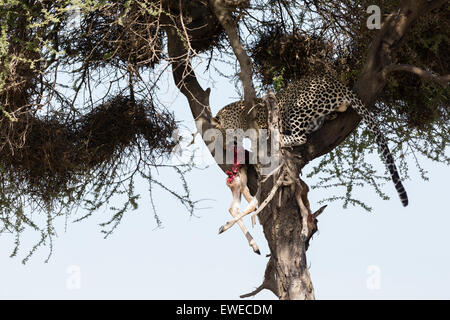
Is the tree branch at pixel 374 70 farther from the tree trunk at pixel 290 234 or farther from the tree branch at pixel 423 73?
the tree trunk at pixel 290 234

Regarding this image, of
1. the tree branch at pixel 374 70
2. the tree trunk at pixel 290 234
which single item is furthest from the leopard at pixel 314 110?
the tree trunk at pixel 290 234

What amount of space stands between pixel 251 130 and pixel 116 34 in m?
1.76

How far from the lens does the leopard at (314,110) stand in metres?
6.82

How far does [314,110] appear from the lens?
690 centimetres

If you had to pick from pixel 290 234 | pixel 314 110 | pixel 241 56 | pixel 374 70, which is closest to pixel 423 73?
pixel 374 70

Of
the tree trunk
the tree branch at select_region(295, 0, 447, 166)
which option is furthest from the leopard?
the tree trunk

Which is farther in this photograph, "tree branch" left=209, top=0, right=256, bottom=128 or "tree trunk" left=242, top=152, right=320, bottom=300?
"tree trunk" left=242, top=152, right=320, bottom=300

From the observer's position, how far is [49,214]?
24.6ft

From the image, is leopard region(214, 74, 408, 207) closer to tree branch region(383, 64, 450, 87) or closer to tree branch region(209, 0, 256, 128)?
tree branch region(209, 0, 256, 128)

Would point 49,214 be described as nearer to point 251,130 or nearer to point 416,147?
point 251,130

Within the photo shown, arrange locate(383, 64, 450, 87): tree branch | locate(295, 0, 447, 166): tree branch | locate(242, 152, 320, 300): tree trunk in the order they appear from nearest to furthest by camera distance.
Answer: locate(383, 64, 450, 87): tree branch < locate(295, 0, 447, 166): tree branch < locate(242, 152, 320, 300): tree trunk

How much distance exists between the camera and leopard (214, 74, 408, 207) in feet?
22.4
